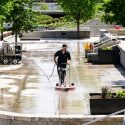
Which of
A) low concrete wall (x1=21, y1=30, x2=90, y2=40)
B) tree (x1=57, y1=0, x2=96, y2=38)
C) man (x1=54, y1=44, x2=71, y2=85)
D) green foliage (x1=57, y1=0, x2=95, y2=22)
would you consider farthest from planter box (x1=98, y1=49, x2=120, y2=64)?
green foliage (x1=57, y1=0, x2=95, y2=22)

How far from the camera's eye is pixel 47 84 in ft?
68.3

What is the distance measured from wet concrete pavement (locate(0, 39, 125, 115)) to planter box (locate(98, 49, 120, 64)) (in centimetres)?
87

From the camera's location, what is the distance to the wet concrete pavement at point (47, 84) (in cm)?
1602

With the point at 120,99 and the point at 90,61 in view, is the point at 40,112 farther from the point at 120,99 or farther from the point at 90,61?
the point at 90,61

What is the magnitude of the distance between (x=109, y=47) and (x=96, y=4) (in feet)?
80.8

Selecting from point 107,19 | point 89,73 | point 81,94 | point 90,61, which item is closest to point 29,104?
point 81,94

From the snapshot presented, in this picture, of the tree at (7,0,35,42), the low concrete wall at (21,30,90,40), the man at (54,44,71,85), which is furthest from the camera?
the low concrete wall at (21,30,90,40)

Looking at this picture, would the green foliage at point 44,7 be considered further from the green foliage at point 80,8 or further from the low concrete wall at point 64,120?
the low concrete wall at point 64,120

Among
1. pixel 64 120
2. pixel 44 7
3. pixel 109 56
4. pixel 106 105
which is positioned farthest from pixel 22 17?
pixel 44 7

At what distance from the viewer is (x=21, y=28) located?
1452 inches

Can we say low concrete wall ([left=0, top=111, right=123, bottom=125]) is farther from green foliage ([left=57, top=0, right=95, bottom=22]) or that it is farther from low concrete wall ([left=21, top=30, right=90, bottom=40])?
green foliage ([left=57, top=0, right=95, bottom=22])

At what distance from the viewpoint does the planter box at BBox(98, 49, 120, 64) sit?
27.6 metres

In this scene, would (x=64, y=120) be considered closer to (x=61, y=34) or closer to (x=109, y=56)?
(x=109, y=56)

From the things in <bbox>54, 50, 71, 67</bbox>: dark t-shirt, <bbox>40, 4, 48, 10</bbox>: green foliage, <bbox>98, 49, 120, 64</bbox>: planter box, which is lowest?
<bbox>40, 4, 48, 10</bbox>: green foliage
